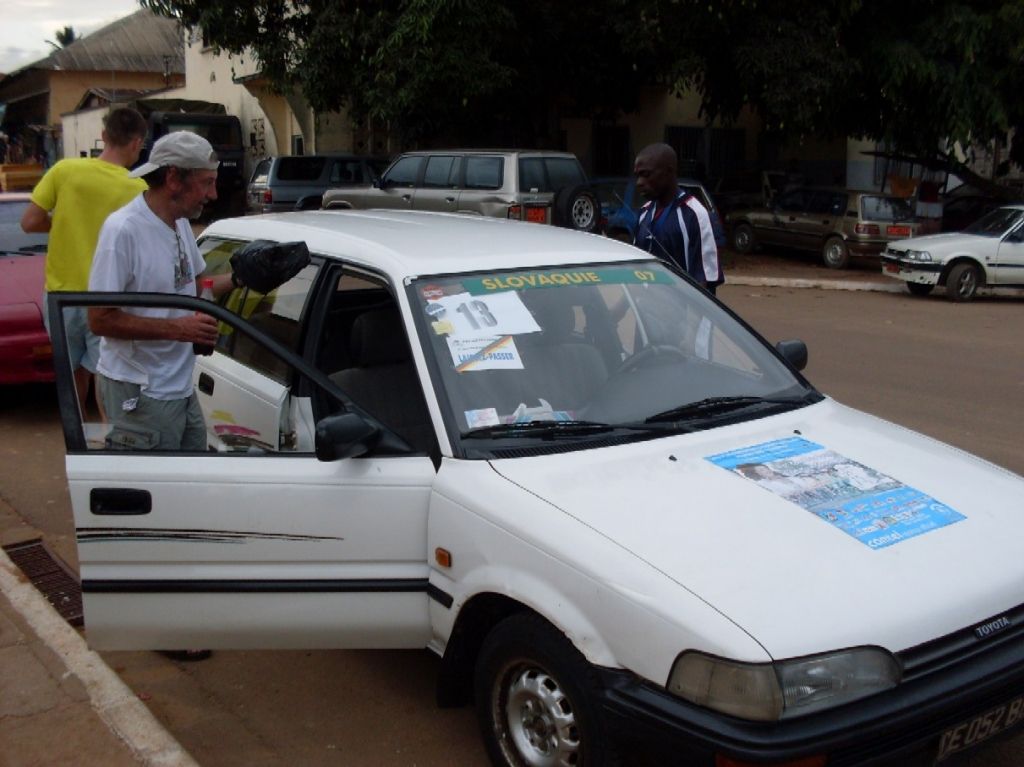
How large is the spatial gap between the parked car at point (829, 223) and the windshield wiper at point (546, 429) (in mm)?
15825

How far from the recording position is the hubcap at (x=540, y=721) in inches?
106

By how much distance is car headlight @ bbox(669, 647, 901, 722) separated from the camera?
2344mm

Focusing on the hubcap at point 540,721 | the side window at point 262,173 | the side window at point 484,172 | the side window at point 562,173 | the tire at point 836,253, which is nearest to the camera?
the hubcap at point 540,721

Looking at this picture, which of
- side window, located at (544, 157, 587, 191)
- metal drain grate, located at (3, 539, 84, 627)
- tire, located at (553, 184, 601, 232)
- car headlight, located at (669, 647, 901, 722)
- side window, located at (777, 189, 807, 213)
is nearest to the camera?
car headlight, located at (669, 647, 901, 722)

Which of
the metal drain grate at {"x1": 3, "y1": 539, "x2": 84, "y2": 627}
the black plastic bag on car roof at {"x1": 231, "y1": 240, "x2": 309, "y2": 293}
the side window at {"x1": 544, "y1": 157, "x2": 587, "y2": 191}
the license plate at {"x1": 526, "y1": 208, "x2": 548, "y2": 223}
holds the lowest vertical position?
the metal drain grate at {"x1": 3, "y1": 539, "x2": 84, "y2": 627}

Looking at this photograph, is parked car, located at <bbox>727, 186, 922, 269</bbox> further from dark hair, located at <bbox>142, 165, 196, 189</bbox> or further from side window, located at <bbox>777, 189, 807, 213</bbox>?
dark hair, located at <bbox>142, 165, 196, 189</bbox>

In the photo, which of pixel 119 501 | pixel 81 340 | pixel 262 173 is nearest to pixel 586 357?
pixel 119 501

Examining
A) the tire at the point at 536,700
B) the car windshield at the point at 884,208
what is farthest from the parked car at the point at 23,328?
the car windshield at the point at 884,208

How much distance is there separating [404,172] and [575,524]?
51.5 feet

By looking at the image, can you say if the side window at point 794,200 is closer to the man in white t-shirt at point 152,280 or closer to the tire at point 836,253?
the tire at point 836,253

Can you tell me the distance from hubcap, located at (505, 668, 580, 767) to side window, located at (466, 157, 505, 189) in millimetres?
13467

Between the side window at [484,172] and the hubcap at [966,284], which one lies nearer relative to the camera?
the hubcap at [966,284]

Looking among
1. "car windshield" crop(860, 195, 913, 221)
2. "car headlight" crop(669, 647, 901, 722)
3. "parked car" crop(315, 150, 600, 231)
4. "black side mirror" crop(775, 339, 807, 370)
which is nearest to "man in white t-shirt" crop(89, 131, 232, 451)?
"car headlight" crop(669, 647, 901, 722)

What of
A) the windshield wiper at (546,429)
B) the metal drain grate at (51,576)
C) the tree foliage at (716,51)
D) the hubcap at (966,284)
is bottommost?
the metal drain grate at (51,576)
